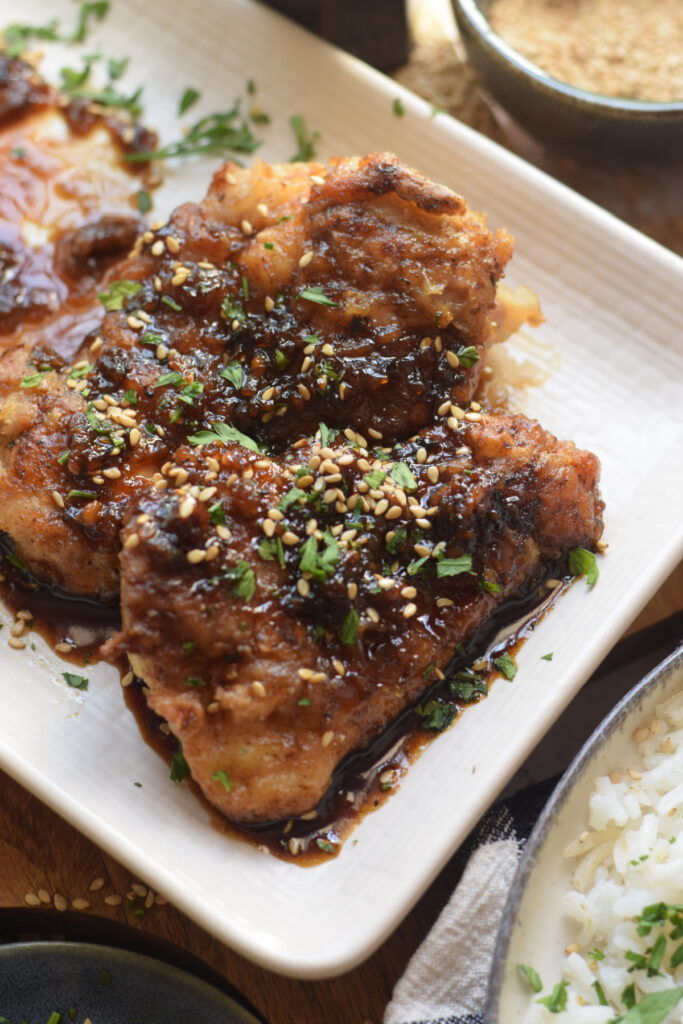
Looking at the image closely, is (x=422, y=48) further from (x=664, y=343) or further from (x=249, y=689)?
(x=249, y=689)

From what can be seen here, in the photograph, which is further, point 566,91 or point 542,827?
point 566,91

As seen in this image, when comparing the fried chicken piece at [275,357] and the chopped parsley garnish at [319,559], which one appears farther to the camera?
the fried chicken piece at [275,357]

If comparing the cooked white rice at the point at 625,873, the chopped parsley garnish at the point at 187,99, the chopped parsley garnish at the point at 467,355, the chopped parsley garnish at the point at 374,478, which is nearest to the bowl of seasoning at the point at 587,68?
the chopped parsley garnish at the point at 187,99

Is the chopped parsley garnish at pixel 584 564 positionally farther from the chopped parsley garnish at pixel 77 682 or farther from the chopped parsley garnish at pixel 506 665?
the chopped parsley garnish at pixel 77 682

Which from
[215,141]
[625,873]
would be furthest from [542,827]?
[215,141]

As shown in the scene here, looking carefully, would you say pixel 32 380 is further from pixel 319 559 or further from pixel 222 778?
pixel 222 778

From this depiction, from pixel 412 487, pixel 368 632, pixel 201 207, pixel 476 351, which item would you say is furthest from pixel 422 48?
pixel 368 632
